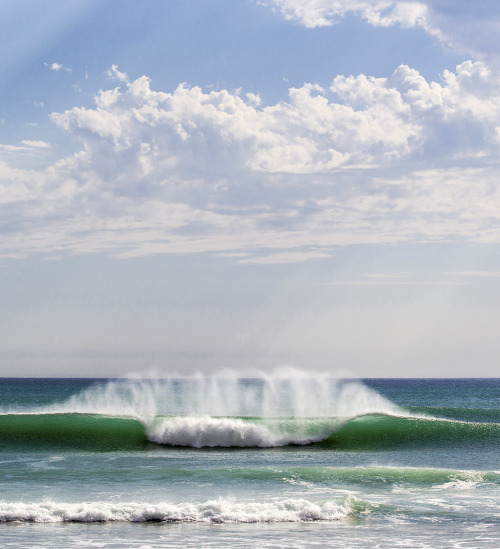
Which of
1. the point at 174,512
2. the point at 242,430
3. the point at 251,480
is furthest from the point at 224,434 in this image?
the point at 174,512

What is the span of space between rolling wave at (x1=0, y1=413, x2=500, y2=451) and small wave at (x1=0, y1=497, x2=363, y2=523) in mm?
9129

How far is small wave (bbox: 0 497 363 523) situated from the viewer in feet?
36.9

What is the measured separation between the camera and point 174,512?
11.5 meters

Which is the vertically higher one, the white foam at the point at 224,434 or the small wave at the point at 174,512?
the white foam at the point at 224,434

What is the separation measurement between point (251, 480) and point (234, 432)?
6939 mm

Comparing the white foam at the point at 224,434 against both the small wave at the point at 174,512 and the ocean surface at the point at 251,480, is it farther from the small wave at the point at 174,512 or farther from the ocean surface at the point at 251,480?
the small wave at the point at 174,512

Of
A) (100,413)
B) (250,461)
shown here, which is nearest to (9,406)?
(100,413)

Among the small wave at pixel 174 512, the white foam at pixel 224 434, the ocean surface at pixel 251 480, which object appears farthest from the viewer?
the white foam at pixel 224 434

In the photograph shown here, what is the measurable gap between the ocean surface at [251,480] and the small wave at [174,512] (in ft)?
0.08

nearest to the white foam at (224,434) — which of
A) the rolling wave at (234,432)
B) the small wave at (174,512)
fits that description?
the rolling wave at (234,432)

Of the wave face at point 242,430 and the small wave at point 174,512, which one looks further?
the wave face at point 242,430

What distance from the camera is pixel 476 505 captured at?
40.5 feet

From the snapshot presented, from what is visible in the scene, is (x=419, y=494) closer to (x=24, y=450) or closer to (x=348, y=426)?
(x=348, y=426)

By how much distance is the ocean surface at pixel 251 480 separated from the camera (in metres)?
10.4
